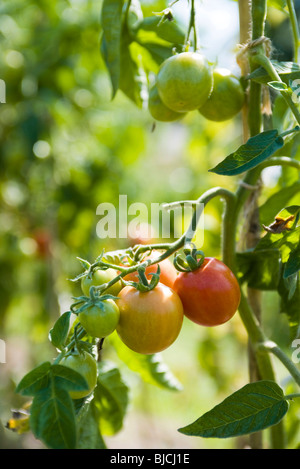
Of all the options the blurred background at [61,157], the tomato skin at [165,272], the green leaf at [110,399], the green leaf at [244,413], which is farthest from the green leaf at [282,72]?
the blurred background at [61,157]

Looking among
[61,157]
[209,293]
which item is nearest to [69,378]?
[209,293]

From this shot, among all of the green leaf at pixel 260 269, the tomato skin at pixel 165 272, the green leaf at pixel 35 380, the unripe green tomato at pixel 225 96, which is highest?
the unripe green tomato at pixel 225 96

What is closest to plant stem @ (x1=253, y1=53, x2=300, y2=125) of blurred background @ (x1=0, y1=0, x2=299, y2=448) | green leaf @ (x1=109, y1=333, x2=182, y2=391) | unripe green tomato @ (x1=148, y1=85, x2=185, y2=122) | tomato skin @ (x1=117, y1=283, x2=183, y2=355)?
unripe green tomato @ (x1=148, y1=85, x2=185, y2=122)

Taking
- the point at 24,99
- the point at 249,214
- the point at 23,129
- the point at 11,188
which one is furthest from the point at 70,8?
the point at 249,214

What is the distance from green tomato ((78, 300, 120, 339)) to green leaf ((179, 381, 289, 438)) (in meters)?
0.13

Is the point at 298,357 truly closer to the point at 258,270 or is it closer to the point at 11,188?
the point at 258,270

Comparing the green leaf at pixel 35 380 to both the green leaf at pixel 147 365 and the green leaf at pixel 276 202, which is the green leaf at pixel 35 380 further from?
the green leaf at pixel 276 202

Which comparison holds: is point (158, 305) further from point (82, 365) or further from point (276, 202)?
point (276, 202)

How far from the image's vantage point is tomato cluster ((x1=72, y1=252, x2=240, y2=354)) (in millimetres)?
522

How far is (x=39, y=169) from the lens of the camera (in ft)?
6.27

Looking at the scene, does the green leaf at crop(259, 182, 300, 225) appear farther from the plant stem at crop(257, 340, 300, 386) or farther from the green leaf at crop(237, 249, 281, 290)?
the plant stem at crop(257, 340, 300, 386)

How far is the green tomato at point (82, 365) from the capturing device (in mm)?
516

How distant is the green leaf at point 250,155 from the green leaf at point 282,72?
9 centimetres

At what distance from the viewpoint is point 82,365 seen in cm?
52
